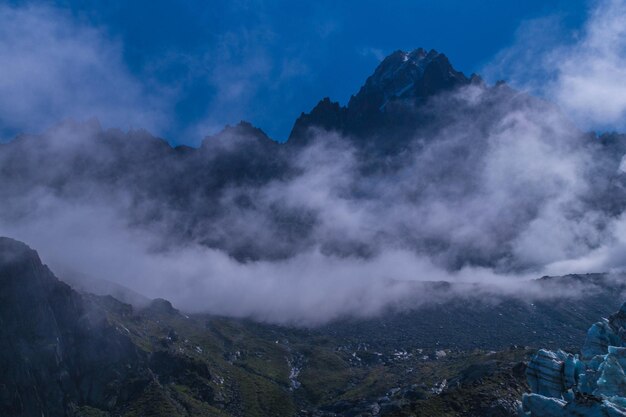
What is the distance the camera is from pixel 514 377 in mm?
107438

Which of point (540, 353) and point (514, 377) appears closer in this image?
point (540, 353)

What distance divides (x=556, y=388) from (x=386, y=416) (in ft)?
91.2

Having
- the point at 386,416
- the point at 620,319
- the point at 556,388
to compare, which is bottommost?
the point at 386,416

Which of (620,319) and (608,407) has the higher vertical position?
(620,319)

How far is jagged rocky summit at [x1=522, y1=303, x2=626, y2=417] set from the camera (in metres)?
56.8

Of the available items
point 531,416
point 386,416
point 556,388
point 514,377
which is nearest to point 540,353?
point 556,388

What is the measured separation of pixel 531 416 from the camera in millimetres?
62250

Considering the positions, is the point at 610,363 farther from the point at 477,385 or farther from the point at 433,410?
the point at 477,385

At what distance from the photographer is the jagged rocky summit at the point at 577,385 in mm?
56750

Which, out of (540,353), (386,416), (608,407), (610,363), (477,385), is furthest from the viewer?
(477,385)

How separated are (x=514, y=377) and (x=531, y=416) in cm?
4856

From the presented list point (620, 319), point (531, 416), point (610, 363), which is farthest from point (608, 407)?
point (620, 319)

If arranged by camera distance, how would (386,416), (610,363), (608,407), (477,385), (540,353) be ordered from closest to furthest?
(608,407)
(610,363)
(540,353)
(386,416)
(477,385)

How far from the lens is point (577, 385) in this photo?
235ft
